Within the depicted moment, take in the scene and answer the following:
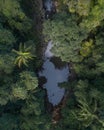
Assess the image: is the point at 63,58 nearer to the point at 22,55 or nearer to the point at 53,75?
the point at 22,55

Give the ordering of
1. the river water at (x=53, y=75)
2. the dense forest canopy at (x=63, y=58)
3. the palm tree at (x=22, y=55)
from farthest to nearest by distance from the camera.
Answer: the river water at (x=53, y=75), the palm tree at (x=22, y=55), the dense forest canopy at (x=63, y=58)

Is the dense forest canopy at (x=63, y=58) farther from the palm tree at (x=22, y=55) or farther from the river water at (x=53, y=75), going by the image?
the river water at (x=53, y=75)

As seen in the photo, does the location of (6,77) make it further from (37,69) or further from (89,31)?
(89,31)

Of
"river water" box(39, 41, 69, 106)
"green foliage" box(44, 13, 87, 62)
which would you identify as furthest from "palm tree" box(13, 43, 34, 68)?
"river water" box(39, 41, 69, 106)

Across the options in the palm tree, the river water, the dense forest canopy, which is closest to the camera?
the dense forest canopy

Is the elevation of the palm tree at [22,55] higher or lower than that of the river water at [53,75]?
higher

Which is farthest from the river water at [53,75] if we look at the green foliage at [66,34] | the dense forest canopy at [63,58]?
the green foliage at [66,34]

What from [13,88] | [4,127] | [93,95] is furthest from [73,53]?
[4,127]

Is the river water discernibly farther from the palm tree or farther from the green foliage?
the green foliage

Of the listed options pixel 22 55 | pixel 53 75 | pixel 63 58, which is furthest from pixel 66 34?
pixel 53 75
